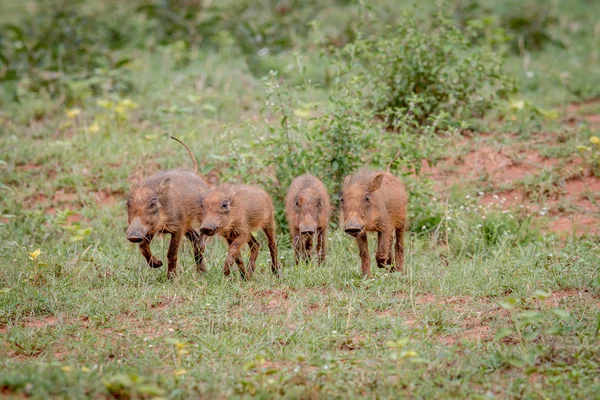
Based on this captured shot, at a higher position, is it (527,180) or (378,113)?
(378,113)

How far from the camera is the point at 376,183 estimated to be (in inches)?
273

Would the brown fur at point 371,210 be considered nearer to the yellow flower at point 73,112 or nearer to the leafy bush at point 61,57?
the yellow flower at point 73,112

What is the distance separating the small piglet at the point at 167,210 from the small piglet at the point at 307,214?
85 centimetres

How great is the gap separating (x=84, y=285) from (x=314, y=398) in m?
3.01

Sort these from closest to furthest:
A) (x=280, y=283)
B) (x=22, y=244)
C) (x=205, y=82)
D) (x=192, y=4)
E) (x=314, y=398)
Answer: (x=314, y=398), (x=280, y=283), (x=22, y=244), (x=205, y=82), (x=192, y=4)

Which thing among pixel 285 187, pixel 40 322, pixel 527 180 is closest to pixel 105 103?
pixel 285 187

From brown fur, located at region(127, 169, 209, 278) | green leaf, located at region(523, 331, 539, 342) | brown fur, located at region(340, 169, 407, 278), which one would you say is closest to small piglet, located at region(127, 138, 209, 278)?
brown fur, located at region(127, 169, 209, 278)

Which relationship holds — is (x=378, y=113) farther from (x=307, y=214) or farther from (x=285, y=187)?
(x=307, y=214)

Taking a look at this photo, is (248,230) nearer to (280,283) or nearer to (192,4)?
(280,283)

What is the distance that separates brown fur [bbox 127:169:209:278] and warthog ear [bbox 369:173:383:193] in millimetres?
1562

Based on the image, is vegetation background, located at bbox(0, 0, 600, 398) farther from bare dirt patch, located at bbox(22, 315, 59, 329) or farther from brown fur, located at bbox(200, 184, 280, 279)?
brown fur, located at bbox(200, 184, 280, 279)

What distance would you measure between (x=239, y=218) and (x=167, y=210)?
2.11 feet

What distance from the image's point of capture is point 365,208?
6895 millimetres

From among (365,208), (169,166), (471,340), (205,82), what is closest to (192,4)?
(205,82)
